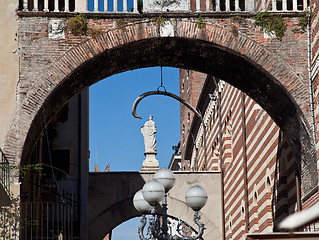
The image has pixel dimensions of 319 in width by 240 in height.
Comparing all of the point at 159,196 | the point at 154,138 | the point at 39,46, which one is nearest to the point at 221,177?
the point at 154,138

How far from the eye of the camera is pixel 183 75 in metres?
37.8

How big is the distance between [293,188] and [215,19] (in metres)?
3.99

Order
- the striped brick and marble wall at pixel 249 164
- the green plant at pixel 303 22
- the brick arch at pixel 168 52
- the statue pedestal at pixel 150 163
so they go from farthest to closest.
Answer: the statue pedestal at pixel 150 163 → the striped brick and marble wall at pixel 249 164 → the green plant at pixel 303 22 → the brick arch at pixel 168 52

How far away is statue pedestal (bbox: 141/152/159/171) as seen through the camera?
843 inches

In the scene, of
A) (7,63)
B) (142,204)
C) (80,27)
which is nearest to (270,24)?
(80,27)

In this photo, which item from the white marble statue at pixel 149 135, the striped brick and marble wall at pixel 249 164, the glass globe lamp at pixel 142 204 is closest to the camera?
the glass globe lamp at pixel 142 204

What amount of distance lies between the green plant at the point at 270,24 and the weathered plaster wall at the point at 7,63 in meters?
4.07

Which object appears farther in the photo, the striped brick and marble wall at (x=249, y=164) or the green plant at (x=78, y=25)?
the striped brick and marble wall at (x=249, y=164)

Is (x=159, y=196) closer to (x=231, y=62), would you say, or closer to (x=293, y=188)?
(x=231, y=62)

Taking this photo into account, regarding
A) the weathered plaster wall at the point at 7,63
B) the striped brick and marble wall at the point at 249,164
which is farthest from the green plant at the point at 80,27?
the striped brick and marble wall at the point at 249,164

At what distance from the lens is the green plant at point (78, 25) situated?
10.8m

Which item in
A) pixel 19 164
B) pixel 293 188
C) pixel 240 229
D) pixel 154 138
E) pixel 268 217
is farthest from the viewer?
pixel 154 138

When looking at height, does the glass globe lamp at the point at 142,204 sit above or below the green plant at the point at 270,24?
below

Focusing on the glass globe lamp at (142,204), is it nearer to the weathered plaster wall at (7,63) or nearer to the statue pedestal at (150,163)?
the weathered plaster wall at (7,63)
